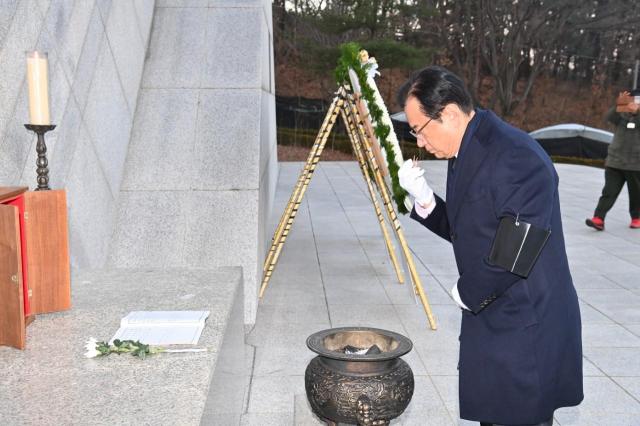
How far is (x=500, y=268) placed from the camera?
2.46 m

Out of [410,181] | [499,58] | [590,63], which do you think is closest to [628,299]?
[410,181]

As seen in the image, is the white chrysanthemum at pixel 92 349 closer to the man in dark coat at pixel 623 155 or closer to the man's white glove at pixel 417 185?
the man's white glove at pixel 417 185

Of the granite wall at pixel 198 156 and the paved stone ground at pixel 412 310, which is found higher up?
the granite wall at pixel 198 156

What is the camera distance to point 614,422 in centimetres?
428

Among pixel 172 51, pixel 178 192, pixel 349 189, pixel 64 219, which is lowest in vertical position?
pixel 349 189

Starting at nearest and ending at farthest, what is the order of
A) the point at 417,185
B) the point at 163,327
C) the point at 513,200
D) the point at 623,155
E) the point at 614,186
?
the point at 513,200
the point at 163,327
the point at 417,185
the point at 623,155
the point at 614,186

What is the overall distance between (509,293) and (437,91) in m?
0.73

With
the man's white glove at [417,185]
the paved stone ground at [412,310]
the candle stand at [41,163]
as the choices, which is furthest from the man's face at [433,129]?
the paved stone ground at [412,310]

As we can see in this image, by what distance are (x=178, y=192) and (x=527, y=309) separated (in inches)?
169

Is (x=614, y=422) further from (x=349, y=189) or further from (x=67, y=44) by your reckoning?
(x=349, y=189)

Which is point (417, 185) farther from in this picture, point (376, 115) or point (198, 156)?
point (198, 156)

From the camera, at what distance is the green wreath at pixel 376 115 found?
5.61 meters

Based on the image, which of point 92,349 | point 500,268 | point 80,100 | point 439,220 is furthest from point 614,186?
point 92,349

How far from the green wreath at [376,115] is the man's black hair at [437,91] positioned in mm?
2877
